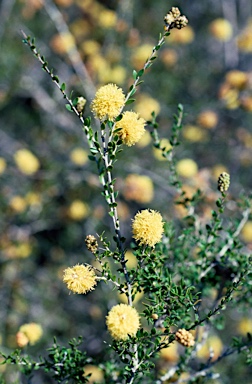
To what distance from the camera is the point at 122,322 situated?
109cm

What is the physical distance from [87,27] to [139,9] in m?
1.07

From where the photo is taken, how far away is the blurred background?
3561 mm

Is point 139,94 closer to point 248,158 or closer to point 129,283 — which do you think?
point 248,158

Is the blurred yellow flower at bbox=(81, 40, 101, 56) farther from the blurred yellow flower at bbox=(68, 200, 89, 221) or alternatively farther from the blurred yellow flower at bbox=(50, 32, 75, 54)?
the blurred yellow flower at bbox=(68, 200, 89, 221)

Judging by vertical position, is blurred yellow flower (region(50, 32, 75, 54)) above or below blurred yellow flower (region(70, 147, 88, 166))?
above

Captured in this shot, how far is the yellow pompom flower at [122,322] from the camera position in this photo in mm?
1082

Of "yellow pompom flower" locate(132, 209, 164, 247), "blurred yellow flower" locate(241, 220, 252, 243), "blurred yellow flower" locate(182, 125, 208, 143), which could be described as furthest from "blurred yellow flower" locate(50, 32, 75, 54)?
"yellow pompom flower" locate(132, 209, 164, 247)

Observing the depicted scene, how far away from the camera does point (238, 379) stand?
2.95 meters

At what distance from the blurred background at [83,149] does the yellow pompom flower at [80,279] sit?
5.54 ft

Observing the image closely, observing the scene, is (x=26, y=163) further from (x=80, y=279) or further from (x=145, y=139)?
(x=80, y=279)

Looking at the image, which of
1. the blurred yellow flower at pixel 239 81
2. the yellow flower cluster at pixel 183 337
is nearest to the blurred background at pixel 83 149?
the blurred yellow flower at pixel 239 81

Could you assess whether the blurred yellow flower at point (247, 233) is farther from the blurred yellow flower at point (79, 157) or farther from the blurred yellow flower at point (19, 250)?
the blurred yellow flower at point (19, 250)

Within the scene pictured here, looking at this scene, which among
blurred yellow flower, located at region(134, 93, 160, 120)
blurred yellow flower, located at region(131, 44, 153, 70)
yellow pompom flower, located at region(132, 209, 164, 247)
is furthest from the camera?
blurred yellow flower, located at region(131, 44, 153, 70)

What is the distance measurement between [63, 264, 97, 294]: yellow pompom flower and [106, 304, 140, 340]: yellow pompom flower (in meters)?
0.10
